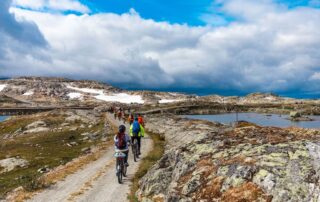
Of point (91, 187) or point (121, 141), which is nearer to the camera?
point (91, 187)

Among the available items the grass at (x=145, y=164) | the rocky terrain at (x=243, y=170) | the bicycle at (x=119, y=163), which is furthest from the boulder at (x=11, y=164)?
the rocky terrain at (x=243, y=170)

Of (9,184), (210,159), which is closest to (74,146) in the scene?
(9,184)

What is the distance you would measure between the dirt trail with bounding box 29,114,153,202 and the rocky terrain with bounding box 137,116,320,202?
1944 millimetres

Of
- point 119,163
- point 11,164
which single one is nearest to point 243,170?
point 119,163

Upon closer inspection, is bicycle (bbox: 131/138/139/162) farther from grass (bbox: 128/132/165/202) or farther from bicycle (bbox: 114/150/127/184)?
bicycle (bbox: 114/150/127/184)

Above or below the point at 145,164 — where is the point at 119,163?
above

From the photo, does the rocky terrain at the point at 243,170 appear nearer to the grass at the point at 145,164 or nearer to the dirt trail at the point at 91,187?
the grass at the point at 145,164

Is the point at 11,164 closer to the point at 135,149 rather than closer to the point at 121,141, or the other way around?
the point at 135,149

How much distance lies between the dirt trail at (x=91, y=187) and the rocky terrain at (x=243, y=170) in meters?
1.94

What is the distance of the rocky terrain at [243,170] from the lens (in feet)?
44.7

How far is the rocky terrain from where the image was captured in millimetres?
13609

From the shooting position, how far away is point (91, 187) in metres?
23.8

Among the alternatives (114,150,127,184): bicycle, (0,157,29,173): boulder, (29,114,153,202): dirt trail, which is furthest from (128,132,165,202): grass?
(0,157,29,173): boulder

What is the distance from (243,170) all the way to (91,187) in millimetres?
11680
